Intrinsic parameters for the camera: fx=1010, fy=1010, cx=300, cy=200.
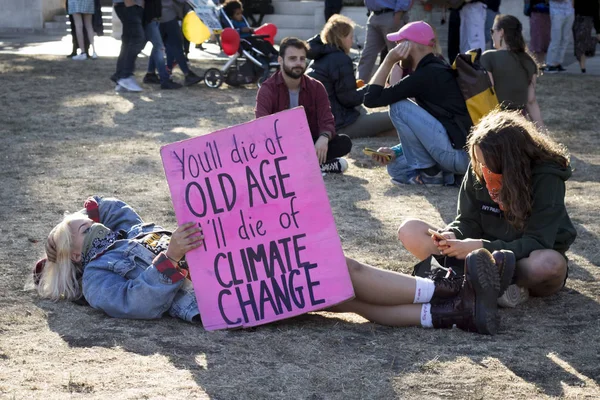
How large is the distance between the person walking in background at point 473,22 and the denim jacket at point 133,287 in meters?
9.54

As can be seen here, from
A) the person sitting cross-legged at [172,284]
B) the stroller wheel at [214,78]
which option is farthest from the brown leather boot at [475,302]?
the stroller wheel at [214,78]

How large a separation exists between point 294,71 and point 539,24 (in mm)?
8766

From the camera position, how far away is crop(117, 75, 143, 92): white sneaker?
12727 millimetres

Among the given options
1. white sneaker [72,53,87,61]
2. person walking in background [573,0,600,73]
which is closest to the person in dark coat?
person walking in background [573,0,600,73]

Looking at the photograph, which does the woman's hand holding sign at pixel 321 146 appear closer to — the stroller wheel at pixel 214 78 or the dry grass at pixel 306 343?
the dry grass at pixel 306 343

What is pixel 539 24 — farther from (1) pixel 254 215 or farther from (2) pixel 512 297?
(1) pixel 254 215

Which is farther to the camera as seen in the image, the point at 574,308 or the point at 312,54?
the point at 312,54

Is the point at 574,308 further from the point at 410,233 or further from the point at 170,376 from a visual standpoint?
the point at 170,376

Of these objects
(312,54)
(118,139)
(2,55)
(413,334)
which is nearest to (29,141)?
(118,139)

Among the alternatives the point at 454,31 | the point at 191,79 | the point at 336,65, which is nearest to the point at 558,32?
the point at 454,31

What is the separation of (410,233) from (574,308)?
89 cm

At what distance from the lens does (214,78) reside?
522 inches

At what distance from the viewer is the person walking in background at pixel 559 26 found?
48.6 feet

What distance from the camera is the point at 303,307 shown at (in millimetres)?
4629
